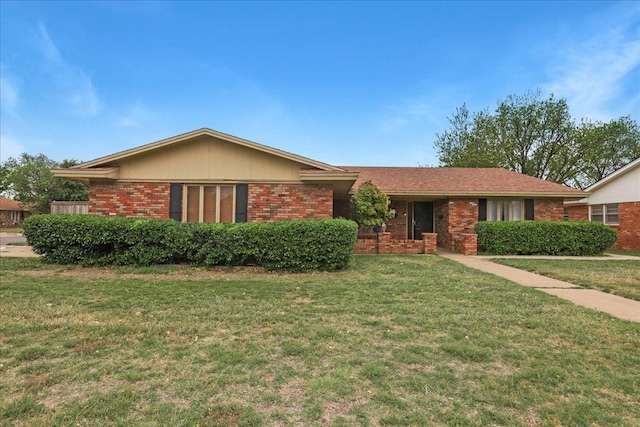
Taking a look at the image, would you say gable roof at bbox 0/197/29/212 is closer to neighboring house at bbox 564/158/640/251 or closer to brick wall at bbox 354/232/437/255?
brick wall at bbox 354/232/437/255

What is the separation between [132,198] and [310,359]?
30.6ft

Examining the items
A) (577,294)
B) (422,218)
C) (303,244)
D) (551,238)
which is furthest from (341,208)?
(577,294)

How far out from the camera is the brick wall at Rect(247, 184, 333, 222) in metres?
10.3

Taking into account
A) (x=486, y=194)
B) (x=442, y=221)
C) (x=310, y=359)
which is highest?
(x=486, y=194)

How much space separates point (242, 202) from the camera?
10305mm

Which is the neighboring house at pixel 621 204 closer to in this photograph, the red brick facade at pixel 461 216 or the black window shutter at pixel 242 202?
the red brick facade at pixel 461 216

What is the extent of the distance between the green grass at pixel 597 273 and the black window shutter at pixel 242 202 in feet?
26.9

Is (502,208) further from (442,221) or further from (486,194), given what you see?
(442,221)

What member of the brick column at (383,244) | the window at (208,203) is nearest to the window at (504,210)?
the brick column at (383,244)

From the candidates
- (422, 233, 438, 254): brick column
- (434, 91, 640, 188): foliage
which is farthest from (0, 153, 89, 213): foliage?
(434, 91, 640, 188): foliage

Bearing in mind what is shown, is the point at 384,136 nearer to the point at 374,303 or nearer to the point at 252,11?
the point at 252,11

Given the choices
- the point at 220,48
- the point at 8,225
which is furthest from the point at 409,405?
the point at 8,225

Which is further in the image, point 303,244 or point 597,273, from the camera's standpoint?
point 597,273

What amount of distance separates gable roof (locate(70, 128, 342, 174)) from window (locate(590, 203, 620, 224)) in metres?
15.4
